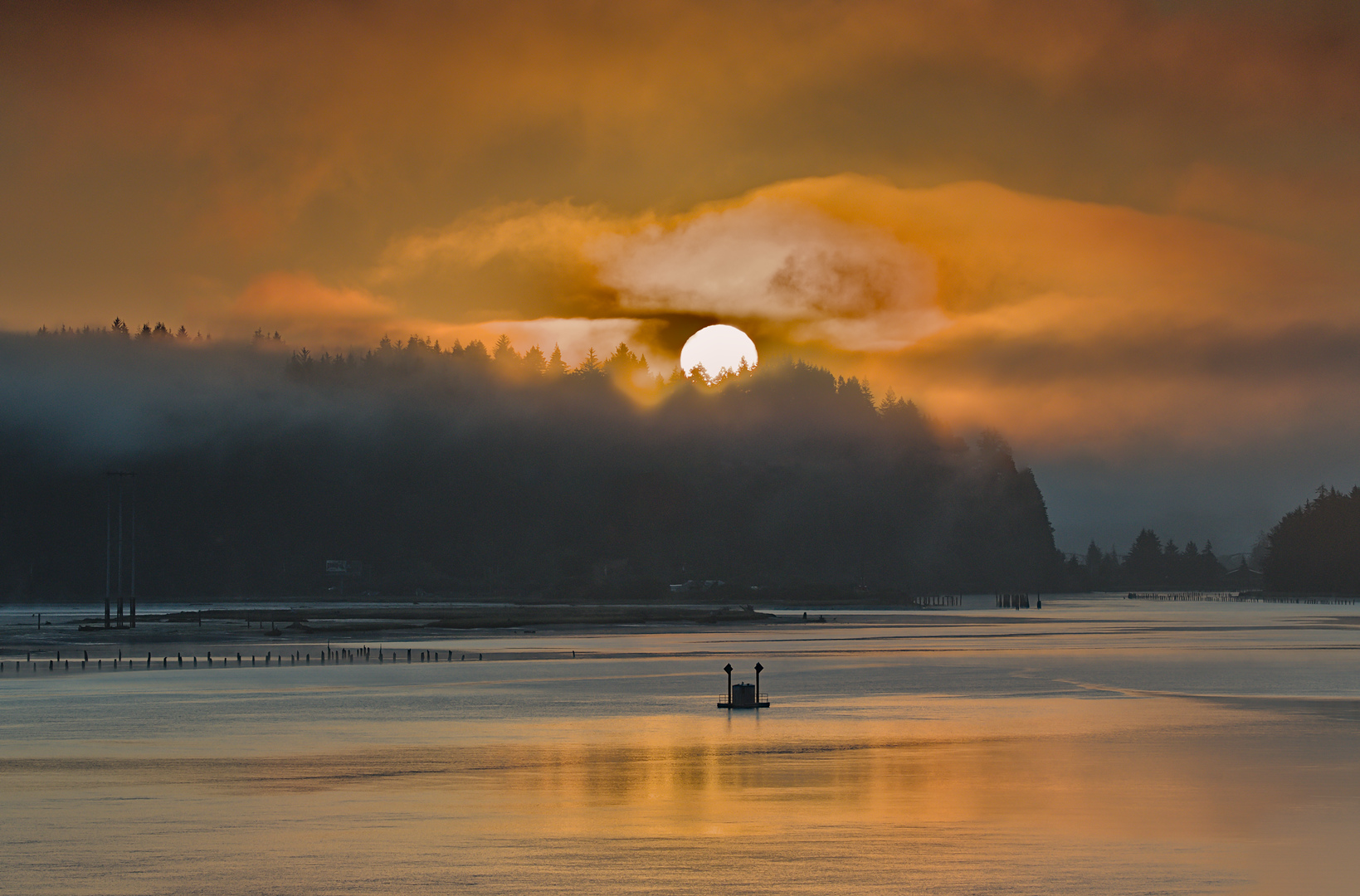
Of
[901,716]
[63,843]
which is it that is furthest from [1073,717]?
[63,843]

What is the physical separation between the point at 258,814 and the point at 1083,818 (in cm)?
1535

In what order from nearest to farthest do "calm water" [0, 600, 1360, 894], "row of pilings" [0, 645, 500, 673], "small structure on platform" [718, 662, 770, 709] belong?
1. "calm water" [0, 600, 1360, 894]
2. "small structure on platform" [718, 662, 770, 709]
3. "row of pilings" [0, 645, 500, 673]

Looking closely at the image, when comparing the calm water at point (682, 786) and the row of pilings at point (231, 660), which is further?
the row of pilings at point (231, 660)

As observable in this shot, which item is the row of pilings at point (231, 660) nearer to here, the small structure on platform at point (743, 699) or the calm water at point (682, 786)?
the calm water at point (682, 786)

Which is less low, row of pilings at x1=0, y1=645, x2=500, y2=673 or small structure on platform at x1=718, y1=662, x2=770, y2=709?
small structure on platform at x1=718, y1=662, x2=770, y2=709

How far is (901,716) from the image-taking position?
45594 mm

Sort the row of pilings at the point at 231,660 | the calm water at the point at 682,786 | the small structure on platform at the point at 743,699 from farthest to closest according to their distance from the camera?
the row of pilings at the point at 231,660
the small structure on platform at the point at 743,699
the calm water at the point at 682,786

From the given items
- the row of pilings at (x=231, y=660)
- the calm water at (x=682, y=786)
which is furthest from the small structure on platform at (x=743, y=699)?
the row of pilings at (x=231, y=660)

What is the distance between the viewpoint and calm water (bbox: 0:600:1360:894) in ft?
69.8

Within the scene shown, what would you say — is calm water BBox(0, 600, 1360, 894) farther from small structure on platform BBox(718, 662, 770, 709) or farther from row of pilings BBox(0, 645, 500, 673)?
row of pilings BBox(0, 645, 500, 673)

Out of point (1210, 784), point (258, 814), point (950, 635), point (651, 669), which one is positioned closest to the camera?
point (258, 814)

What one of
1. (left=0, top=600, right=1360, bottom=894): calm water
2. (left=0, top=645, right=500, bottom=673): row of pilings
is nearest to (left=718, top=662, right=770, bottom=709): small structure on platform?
(left=0, top=600, right=1360, bottom=894): calm water

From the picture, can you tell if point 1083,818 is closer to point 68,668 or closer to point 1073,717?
point 1073,717

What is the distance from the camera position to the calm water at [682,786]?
21266mm
